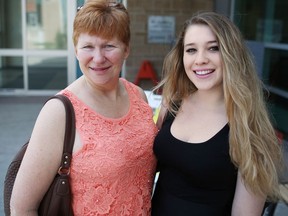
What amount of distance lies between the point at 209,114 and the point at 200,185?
1.02 ft

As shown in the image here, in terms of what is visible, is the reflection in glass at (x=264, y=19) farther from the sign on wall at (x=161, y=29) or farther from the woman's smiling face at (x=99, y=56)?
the woman's smiling face at (x=99, y=56)

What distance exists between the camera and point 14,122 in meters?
6.32

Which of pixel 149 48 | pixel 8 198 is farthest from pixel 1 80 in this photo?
pixel 8 198

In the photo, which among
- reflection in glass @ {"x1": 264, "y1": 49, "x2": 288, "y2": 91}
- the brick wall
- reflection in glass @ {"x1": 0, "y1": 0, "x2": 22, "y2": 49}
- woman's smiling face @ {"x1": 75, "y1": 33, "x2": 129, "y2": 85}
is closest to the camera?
woman's smiling face @ {"x1": 75, "y1": 33, "x2": 129, "y2": 85}

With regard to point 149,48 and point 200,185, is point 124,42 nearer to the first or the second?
point 200,185

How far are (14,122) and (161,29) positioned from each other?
130 inches

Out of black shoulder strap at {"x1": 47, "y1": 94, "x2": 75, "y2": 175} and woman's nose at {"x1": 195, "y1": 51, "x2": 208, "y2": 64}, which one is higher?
woman's nose at {"x1": 195, "y1": 51, "x2": 208, "y2": 64}

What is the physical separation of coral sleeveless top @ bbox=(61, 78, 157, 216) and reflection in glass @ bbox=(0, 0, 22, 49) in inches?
296

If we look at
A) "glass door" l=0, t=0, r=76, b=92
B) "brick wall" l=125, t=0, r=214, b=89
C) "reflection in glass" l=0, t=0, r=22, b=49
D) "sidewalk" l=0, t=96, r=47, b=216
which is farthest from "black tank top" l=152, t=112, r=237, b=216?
"reflection in glass" l=0, t=0, r=22, b=49

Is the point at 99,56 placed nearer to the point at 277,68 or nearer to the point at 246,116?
the point at 246,116

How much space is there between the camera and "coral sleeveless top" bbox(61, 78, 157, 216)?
1.52 m

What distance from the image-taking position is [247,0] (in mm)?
7039

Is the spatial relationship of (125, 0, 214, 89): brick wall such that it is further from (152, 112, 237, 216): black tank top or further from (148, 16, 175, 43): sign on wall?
(152, 112, 237, 216): black tank top

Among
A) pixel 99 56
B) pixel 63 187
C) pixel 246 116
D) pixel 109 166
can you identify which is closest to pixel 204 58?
pixel 246 116
